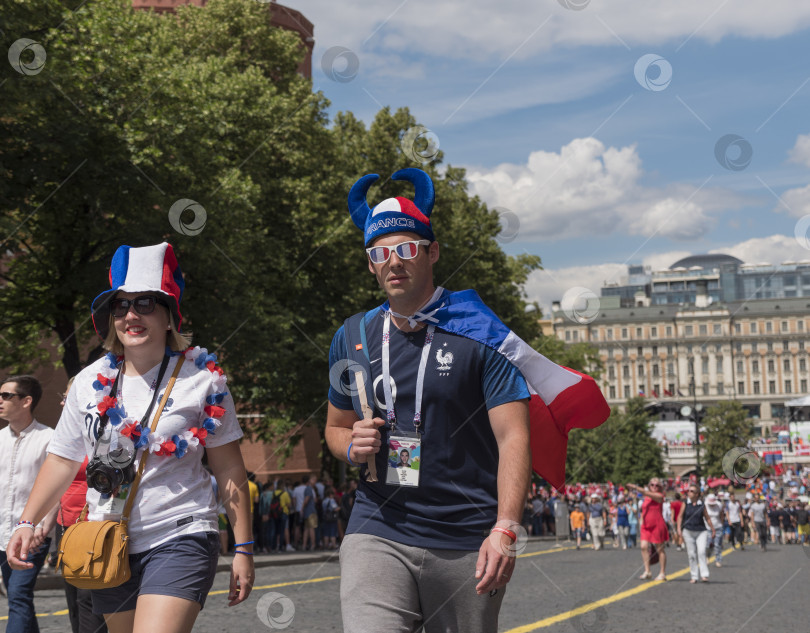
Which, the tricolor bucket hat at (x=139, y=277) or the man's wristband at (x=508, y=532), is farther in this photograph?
the tricolor bucket hat at (x=139, y=277)

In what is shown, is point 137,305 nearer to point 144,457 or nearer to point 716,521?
point 144,457

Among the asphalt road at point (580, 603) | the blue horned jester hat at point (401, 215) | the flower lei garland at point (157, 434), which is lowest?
the asphalt road at point (580, 603)

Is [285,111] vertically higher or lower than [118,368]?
higher

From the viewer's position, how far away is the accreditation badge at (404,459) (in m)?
3.84

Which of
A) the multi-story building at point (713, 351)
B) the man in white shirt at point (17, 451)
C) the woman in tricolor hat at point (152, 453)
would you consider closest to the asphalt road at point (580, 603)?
the man in white shirt at point (17, 451)

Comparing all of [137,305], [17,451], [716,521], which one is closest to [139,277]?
[137,305]

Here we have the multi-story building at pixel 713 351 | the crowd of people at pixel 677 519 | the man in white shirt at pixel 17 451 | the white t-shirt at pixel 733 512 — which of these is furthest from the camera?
the multi-story building at pixel 713 351

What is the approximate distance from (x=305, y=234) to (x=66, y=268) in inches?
379

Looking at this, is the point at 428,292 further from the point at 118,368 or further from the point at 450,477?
the point at 118,368

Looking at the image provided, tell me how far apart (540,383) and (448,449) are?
435mm

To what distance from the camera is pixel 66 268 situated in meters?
22.8

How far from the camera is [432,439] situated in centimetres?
385

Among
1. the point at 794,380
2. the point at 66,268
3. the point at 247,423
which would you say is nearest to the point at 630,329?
the point at 794,380

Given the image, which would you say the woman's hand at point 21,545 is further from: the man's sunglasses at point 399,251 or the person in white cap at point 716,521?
the person in white cap at point 716,521
